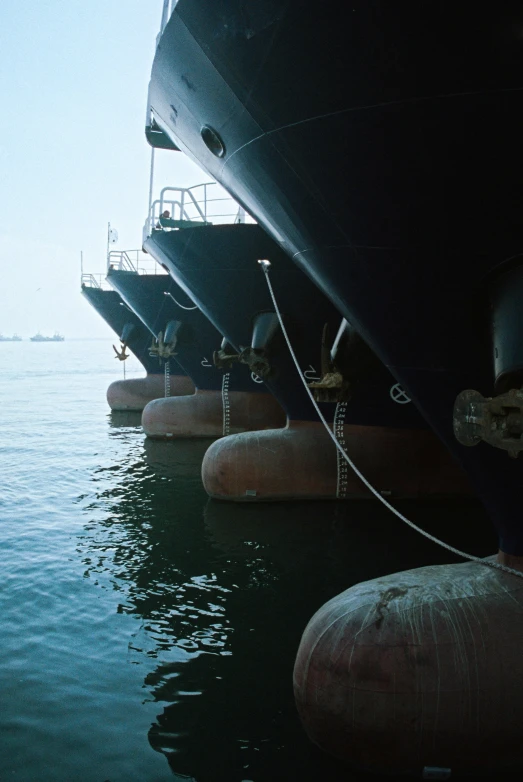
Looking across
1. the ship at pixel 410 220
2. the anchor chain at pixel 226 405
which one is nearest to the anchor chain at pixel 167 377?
the anchor chain at pixel 226 405

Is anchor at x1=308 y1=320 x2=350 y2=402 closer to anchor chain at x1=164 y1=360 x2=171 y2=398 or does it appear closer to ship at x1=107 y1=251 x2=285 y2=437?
ship at x1=107 y1=251 x2=285 y2=437

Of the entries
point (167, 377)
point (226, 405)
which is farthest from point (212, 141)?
point (167, 377)

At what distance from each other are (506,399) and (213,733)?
3067 millimetres

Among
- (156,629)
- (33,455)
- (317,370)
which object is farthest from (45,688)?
(33,455)

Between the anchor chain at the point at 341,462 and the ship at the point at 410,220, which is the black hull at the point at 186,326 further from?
the ship at the point at 410,220

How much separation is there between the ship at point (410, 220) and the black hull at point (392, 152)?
1 cm

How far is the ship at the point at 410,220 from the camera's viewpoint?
161 inches

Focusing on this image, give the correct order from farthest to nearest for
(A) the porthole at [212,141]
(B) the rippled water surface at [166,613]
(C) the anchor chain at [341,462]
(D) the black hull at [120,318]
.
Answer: (D) the black hull at [120,318] → (C) the anchor chain at [341,462] → (A) the porthole at [212,141] → (B) the rippled water surface at [166,613]

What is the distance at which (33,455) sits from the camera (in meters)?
15.9

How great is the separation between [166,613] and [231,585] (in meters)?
0.94

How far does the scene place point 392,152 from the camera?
15.2ft

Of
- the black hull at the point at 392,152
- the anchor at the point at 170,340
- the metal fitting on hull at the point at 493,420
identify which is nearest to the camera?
the black hull at the point at 392,152

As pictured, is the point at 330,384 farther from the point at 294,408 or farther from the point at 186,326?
the point at 186,326

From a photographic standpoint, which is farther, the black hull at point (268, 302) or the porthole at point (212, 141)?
the black hull at point (268, 302)
